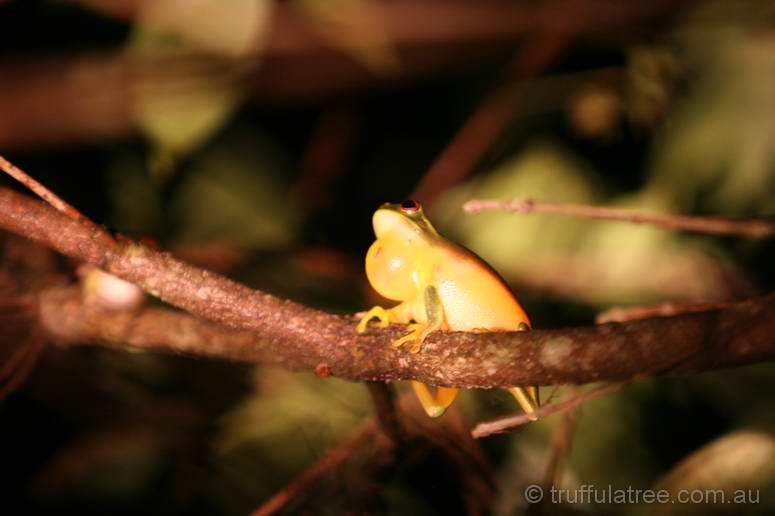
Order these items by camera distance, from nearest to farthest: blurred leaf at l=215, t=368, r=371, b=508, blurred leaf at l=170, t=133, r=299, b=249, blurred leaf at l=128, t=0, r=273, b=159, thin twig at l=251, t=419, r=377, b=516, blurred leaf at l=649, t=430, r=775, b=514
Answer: thin twig at l=251, t=419, r=377, b=516 → blurred leaf at l=649, t=430, r=775, b=514 → blurred leaf at l=128, t=0, r=273, b=159 → blurred leaf at l=215, t=368, r=371, b=508 → blurred leaf at l=170, t=133, r=299, b=249

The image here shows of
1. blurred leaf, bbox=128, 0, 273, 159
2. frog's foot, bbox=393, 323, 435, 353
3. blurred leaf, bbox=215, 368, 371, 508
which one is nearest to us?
frog's foot, bbox=393, 323, 435, 353

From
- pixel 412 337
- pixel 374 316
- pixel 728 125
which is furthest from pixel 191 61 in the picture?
pixel 728 125

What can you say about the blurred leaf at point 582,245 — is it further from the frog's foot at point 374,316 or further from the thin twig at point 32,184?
the thin twig at point 32,184

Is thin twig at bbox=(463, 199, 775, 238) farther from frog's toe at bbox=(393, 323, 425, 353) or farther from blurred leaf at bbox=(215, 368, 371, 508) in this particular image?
blurred leaf at bbox=(215, 368, 371, 508)

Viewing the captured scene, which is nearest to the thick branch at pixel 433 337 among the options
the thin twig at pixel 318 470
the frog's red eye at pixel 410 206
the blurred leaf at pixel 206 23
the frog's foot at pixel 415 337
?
the frog's foot at pixel 415 337

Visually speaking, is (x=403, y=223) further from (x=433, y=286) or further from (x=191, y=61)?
(x=191, y=61)

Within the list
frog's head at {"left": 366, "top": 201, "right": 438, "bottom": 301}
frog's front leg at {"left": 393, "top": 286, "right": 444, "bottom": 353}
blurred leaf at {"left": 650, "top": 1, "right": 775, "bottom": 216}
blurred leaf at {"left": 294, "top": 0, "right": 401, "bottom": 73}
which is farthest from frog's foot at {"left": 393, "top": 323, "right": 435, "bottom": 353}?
blurred leaf at {"left": 650, "top": 1, "right": 775, "bottom": 216}

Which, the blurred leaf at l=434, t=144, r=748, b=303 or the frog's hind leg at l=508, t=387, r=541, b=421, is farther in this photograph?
the blurred leaf at l=434, t=144, r=748, b=303

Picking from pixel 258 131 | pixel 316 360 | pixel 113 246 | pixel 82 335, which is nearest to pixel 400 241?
pixel 316 360

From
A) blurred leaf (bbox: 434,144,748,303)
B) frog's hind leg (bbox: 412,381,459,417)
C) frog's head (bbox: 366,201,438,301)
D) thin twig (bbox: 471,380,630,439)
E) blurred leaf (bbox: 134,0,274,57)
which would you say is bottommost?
thin twig (bbox: 471,380,630,439)
